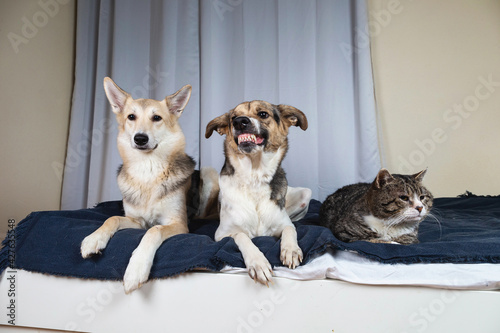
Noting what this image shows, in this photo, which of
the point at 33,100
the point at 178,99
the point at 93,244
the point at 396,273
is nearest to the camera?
the point at 396,273

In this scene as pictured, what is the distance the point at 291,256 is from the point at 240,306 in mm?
279

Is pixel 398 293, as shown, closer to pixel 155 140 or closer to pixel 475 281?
pixel 475 281

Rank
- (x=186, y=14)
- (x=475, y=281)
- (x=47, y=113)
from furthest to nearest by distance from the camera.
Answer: (x=186, y=14) → (x=47, y=113) → (x=475, y=281)

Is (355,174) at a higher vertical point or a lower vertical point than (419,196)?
higher

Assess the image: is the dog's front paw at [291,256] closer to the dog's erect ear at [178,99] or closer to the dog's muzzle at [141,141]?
the dog's muzzle at [141,141]

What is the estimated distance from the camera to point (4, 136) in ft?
9.11

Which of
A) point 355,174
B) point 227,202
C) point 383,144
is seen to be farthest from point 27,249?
point 383,144

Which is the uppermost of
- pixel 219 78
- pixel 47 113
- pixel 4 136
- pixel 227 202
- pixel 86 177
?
pixel 219 78

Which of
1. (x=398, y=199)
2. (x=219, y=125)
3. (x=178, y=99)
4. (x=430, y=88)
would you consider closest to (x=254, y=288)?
(x=398, y=199)

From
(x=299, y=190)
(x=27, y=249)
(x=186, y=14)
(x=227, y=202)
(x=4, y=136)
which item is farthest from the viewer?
(x=186, y=14)

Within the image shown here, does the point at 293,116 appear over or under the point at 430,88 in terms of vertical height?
under

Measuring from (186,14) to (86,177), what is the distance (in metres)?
2.13

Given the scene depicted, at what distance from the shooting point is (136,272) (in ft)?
4.23

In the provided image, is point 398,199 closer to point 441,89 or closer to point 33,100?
point 441,89
